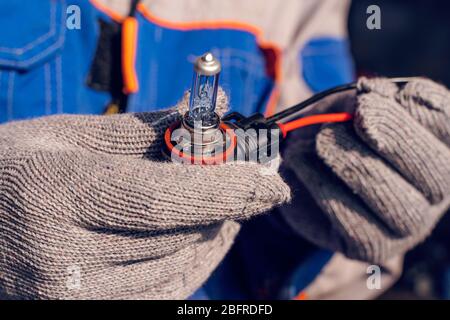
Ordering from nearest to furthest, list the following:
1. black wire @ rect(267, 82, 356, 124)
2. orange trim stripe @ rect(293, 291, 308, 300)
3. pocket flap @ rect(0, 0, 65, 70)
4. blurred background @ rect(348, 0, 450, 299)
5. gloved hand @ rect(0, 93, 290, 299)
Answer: gloved hand @ rect(0, 93, 290, 299) < black wire @ rect(267, 82, 356, 124) < pocket flap @ rect(0, 0, 65, 70) < orange trim stripe @ rect(293, 291, 308, 300) < blurred background @ rect(348, 0, 450, 299)

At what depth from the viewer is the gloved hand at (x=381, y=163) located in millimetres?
849

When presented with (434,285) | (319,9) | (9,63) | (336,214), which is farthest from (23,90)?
(434,285)

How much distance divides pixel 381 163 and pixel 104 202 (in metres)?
0.44

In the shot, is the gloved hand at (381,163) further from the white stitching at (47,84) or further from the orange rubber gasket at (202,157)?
the white stitching at (47,84)

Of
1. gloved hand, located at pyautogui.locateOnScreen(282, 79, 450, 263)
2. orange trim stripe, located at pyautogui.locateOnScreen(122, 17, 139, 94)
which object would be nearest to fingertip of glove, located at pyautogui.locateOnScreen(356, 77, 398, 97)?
gloved hand, located at pyautogui.locateOnScreen(282, 79, 450, 263)

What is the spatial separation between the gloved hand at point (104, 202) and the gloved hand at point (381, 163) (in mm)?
207

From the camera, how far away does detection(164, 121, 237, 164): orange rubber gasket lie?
27.4 inches

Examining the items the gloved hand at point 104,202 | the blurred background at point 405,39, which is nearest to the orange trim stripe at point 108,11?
the gloved hand at point 104,202

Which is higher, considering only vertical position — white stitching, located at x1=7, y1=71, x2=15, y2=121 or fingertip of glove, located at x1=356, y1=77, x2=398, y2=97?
fingertip of glove, located at x1=356, y1=77, x2=398, y2=97

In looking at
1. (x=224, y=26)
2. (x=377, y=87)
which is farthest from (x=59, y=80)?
(x=377, y=87)

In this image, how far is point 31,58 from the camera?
0.98 meters

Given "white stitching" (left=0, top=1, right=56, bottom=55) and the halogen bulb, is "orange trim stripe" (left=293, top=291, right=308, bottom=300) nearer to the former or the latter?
the halogen bulb

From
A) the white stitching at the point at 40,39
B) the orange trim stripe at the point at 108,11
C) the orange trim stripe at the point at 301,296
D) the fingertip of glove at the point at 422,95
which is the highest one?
the orange trim stripe at the point at 108,11

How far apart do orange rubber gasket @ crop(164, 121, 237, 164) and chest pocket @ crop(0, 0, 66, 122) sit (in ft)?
1.22
